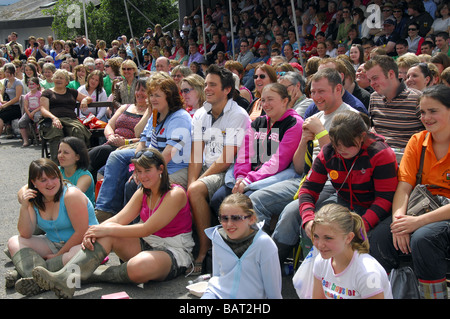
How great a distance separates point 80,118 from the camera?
27.2 feet

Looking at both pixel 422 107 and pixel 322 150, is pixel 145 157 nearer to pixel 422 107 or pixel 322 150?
pixel 322 150

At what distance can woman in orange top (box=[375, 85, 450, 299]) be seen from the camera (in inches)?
122

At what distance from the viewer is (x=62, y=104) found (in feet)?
26.9

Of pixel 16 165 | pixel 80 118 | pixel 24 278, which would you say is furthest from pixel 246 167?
pixel 16 165

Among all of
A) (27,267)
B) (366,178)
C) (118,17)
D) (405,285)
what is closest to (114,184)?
(27,267)

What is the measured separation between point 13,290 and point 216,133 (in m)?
2.20

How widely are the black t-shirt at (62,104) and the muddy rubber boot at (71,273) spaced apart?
460 cm

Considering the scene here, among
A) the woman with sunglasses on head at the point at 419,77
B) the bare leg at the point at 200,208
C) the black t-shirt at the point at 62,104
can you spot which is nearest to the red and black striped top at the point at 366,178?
the bare leg at the point at 200,208

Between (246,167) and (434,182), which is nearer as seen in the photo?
(434,182)

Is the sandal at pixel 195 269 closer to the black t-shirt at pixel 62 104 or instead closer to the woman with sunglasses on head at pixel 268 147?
the woman with sunglasses on head at pixel 268 147

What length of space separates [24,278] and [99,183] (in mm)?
1880

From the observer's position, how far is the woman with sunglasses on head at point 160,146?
16.5 feet

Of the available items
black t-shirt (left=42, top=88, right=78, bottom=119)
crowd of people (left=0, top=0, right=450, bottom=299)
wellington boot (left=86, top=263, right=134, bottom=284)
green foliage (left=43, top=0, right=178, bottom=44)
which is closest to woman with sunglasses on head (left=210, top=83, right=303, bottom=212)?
crowd of people (left=0, top=0, right=450, bottom=299)

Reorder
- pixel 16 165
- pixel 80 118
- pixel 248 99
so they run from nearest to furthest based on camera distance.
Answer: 1. pixel 248 99
2. pixel 80 118
3. pixel 16 165
